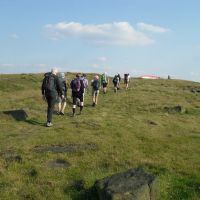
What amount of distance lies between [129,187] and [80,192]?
5.59ft

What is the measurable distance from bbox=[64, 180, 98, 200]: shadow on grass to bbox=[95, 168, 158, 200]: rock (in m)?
0.35

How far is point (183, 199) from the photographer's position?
11703 millimetres

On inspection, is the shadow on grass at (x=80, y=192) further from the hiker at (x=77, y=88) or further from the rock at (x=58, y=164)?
the hiker at (x=77, y=88)

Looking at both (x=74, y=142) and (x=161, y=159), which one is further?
(x=74, y=142)

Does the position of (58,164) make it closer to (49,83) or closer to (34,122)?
(49,83)

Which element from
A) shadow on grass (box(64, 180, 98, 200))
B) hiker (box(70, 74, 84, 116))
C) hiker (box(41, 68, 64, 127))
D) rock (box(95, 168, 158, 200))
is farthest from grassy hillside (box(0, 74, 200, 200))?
hiker (box(70, 74, 84, 116))

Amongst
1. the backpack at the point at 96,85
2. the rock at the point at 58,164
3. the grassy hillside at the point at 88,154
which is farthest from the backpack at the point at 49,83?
the backpack at the point at 96,85

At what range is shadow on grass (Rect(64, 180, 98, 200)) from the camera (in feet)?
39.4

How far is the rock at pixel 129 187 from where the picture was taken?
36.0 ft

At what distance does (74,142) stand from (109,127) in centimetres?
Result: 398

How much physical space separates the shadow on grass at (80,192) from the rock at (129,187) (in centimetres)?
35

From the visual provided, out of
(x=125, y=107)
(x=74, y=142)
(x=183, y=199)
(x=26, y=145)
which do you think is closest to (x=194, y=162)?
(x=183, y=199)

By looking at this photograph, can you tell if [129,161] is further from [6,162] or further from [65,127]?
[65,127]

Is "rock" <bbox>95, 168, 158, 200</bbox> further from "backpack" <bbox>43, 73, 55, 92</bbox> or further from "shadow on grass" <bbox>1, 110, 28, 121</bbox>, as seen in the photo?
"shadow on grass" <bbox>1, 110, 28, 121</bbox>
